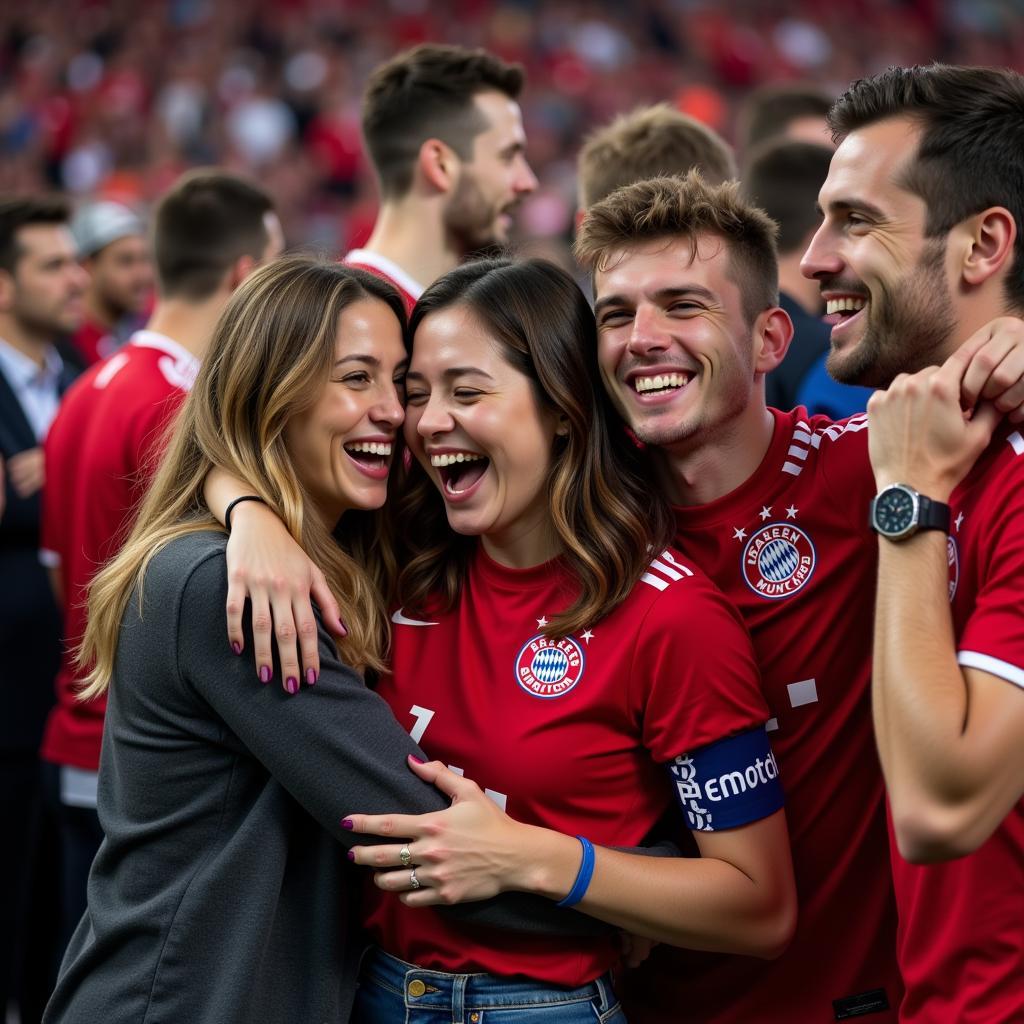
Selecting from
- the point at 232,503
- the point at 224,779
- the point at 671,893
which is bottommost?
the point at 671,893

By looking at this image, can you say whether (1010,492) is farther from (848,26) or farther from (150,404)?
(848,26)

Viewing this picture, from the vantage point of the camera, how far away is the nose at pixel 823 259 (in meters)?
2.47

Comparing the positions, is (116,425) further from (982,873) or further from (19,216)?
(982,873)

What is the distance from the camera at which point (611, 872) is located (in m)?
2.29

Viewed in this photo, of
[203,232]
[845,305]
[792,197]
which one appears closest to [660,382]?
[845,305]

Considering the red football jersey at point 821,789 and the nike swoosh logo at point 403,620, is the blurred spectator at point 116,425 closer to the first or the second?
the nike swoosh logo at point 403,620

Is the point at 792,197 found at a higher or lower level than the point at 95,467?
higher

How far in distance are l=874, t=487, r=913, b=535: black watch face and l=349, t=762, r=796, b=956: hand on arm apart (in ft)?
1.86

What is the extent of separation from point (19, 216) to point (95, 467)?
8.09ft

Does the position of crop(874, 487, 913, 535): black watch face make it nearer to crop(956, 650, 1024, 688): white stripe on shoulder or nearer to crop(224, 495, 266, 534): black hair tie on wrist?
crop(956, 650, 1024, 688): white stripe on shoulder

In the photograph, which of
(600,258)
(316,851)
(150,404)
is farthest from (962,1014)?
(150,404)

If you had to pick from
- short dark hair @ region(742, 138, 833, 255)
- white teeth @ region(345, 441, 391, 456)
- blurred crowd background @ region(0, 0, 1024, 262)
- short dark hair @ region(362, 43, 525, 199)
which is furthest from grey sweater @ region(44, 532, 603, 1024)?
blurred crowd background @ region(0, 0, 1024, 262)

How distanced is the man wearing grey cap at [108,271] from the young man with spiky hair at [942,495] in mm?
5186

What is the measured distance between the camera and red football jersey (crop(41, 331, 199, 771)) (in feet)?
13.4
